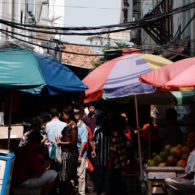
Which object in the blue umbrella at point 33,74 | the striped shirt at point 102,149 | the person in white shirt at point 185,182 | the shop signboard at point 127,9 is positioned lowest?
the person in white shirt at point 185,182

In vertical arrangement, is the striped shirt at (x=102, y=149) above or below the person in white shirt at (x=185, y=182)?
above

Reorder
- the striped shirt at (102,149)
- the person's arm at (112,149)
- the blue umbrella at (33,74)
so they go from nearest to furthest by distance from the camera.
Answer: the blue umbrella at (33,74)
the person's arm at (112,149)
the striped shirt at (102,149)

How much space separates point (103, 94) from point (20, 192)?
3079mm

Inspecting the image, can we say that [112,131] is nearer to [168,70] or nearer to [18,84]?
[168,70]

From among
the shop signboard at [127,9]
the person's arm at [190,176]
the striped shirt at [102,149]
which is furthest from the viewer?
the shop signboard at [127,9]

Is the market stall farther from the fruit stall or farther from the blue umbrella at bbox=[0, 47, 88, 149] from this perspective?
the blue umbrella at bbox=[0, 47, 88, 149]

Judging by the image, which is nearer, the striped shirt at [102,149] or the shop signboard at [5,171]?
the shop signboard at [5,171]

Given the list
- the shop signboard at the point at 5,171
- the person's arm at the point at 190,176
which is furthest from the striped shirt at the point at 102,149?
the shop signboard at the point at 5,171

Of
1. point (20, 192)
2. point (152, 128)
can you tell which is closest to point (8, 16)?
point (152, 128)

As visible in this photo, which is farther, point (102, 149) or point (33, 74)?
point (102, 149)

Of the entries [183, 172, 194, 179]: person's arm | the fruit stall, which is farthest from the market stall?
[183, 172, 194, 179]: person's arm

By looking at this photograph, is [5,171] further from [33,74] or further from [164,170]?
[164,170]

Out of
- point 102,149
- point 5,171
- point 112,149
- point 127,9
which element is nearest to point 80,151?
point 102,149

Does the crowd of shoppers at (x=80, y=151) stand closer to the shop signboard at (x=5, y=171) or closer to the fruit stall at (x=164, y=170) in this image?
the fruit stall at (x=164, y=170)
